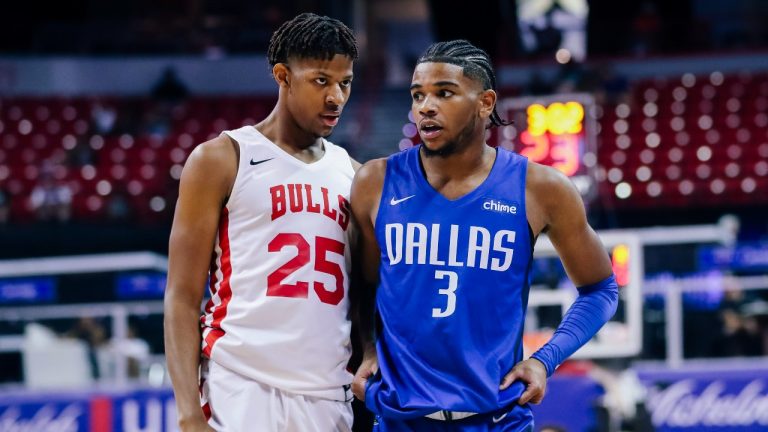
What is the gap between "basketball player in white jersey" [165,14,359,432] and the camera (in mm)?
2988

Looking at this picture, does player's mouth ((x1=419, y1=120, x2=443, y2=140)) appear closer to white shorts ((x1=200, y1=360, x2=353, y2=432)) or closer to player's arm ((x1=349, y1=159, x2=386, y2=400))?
player's arm ((x1=349, y1=159, x2=386, y2=400))

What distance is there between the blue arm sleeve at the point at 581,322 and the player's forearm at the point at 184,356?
936 mm

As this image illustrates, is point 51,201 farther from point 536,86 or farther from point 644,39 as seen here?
point 644,39

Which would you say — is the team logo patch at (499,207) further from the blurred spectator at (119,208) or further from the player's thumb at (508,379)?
the blurred spectator at (119,208)

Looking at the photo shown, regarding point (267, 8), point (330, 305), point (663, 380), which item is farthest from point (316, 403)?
point (267, 8)

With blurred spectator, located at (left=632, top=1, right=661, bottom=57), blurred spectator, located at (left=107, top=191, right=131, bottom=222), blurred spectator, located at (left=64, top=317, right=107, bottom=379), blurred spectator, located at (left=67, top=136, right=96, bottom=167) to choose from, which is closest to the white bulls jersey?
blurred spectator, located at (left=64, top=317, right=107, bottom=379)

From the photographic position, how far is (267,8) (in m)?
18.7

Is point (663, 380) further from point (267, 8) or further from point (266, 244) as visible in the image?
point (267, 8)

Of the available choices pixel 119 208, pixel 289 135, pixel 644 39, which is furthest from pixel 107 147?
pixel 289 135

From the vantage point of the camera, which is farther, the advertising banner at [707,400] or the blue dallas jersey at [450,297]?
the advertising banner at [707,400]

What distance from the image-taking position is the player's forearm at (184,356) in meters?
2.94

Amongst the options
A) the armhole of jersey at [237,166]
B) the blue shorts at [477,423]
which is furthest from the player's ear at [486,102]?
the blue shorts at [477,423]

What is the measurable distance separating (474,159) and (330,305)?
0.58 m

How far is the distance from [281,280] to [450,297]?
0.49m
